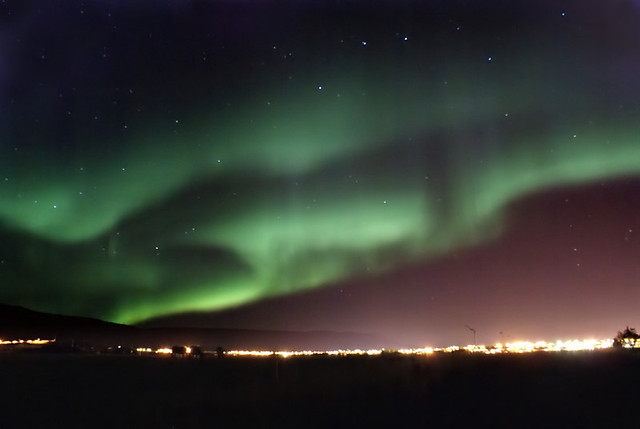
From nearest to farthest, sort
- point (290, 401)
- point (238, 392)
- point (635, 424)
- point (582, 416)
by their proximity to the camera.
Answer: point (635, 424)
point (582, 416)
point (290, 401)
point (238, 392)

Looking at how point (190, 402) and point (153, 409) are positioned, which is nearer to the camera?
point (153, 409)

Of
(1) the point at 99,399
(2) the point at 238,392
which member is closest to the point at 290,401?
(2) the point at 238,392

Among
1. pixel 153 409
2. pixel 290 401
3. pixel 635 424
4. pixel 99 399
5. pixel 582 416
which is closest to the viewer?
pixel 635 424

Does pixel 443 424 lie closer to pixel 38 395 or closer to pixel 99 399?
pixel 99 399

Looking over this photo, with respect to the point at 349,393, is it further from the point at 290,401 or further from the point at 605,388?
Result: the point at 605,388

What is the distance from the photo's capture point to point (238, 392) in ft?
135

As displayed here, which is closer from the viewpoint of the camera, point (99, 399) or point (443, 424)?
point (443, 424)

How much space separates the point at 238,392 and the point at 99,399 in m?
8.57

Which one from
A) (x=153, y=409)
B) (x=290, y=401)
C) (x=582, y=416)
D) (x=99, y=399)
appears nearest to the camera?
(x=582, y=416)

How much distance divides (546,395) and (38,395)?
3030 cm

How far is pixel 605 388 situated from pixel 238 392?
81.5 ft

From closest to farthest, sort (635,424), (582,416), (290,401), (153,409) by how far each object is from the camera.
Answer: (635,424) → (582,416) → (153,409) → (290,401)

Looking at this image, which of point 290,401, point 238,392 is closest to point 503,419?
point 290,401

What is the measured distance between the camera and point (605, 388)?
44031mm
